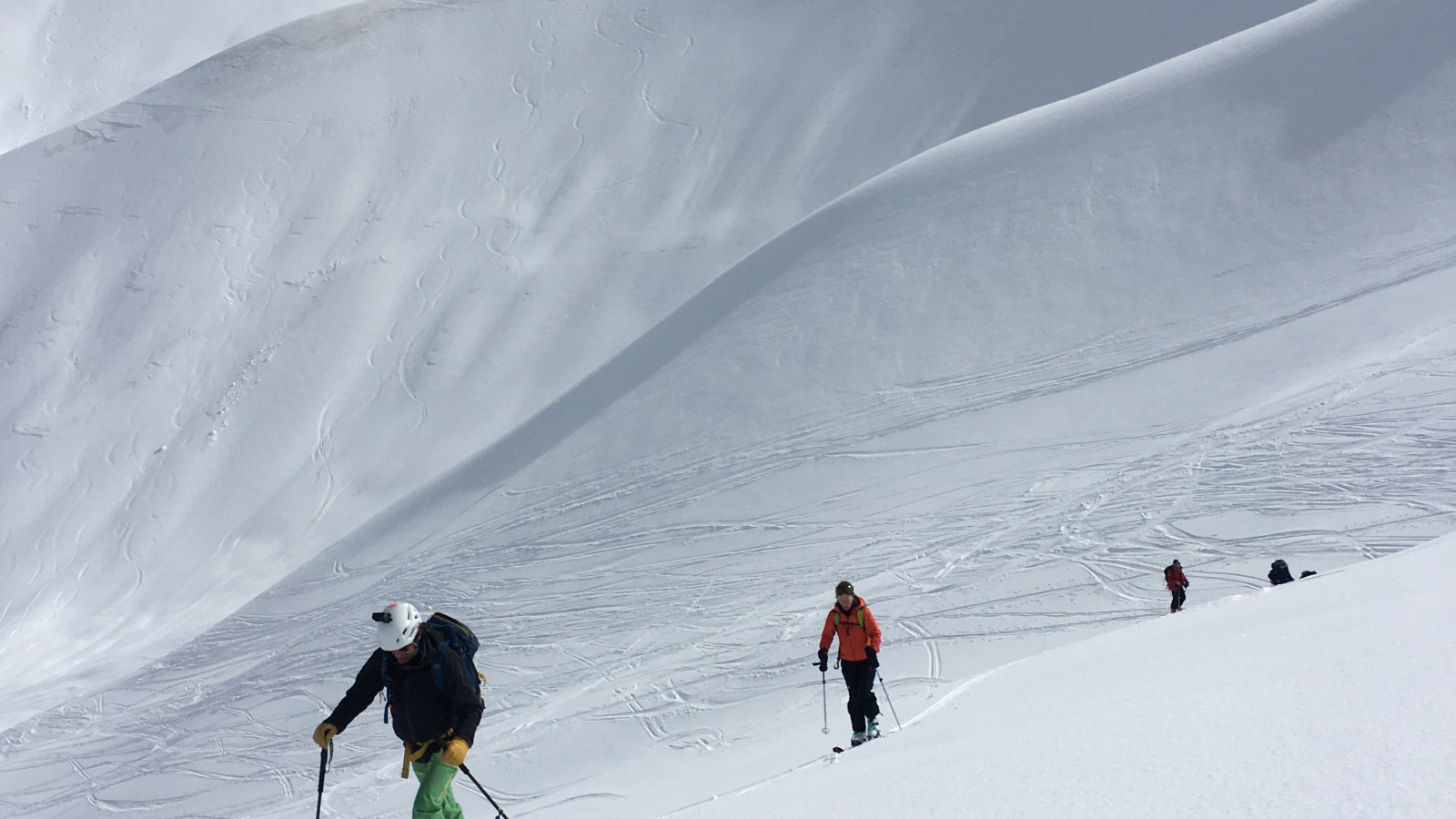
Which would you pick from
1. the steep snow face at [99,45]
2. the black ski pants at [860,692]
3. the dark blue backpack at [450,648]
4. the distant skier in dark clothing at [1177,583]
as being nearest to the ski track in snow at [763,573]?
the distant skier in dark clothing at [1177,583]

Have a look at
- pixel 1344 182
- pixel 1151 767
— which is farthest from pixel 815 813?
pixel 1344 182

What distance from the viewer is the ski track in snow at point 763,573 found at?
11.2m

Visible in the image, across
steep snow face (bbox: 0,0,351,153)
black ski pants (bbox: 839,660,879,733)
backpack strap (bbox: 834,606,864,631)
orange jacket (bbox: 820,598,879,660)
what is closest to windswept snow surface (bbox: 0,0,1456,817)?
black ski pants (bbox: 839,660,879,733)

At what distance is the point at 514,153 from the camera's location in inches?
1204

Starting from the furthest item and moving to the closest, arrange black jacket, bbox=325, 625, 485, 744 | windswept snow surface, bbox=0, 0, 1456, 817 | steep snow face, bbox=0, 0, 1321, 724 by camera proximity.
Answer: steep snow face, bbox=0, 0, 1321, 724
windswept snow surface, bbox=0, 0, 1456, 817
black jacket, bbox=325, 625, 485, 744

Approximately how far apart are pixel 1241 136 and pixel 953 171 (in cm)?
529

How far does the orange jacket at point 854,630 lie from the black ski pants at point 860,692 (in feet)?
0.23

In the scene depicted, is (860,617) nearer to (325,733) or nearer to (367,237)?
(325,733)

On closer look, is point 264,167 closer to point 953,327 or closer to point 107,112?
point 107,112

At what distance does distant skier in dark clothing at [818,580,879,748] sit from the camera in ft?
23.3

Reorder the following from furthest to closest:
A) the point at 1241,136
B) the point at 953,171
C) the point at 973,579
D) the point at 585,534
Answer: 1. the point at 953,171
2. the point at 1241,136
3. the point at 585,534
4. the point at 973,579

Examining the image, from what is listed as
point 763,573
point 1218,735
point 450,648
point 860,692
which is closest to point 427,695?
point 450,648

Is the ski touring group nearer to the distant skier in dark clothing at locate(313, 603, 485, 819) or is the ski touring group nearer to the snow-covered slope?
the distant skier in dark clothing at locate(313, 603, 485, 819)

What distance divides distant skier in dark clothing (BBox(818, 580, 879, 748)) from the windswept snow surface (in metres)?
0.52
